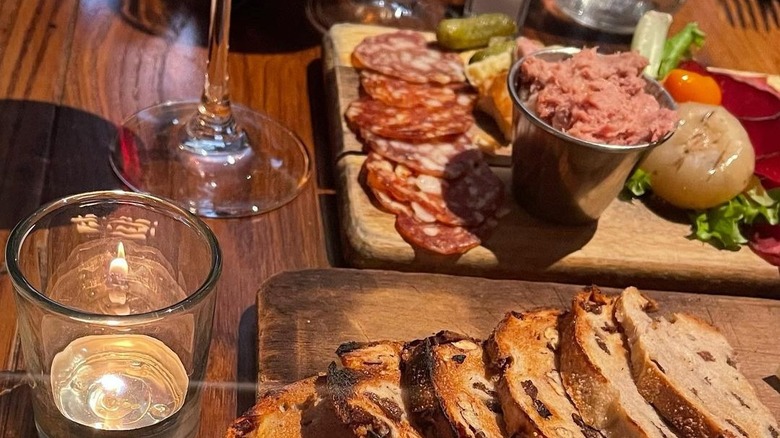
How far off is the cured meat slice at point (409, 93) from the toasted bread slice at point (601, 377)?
0.73 metres

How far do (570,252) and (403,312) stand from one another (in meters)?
0.43

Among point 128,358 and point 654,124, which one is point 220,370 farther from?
point 654,124

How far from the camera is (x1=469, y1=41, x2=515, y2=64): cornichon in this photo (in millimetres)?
2019

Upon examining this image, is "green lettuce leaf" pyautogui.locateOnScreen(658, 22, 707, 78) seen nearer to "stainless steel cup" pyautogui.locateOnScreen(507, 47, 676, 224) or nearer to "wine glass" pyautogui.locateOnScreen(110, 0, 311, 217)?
"stainless steel cup" pyautogui.locateOnScreen(507, 47, 676, 224)

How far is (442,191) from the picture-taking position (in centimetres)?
170

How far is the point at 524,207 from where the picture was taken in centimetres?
175

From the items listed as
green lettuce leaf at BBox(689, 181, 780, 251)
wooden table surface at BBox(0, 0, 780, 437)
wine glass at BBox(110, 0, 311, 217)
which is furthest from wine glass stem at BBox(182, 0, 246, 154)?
green lettuce leaf at BBox(689, 181, 780, 251)

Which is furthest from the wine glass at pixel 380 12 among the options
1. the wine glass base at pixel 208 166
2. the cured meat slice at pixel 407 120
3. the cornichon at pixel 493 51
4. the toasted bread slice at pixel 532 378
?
the toasted bread slice at pixel 532 378

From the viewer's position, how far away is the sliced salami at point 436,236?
157 centimetres

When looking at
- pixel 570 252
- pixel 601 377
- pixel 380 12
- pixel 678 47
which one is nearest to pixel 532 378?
pixel 601 377

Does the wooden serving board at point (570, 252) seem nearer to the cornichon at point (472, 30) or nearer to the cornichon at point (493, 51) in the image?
the cornichon at point (493, 51)

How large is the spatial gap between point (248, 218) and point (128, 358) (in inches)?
21.7

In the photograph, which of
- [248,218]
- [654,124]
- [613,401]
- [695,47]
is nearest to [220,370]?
[248,218]

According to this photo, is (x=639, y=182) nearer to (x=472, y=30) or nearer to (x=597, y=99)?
(x=597, y=99)
